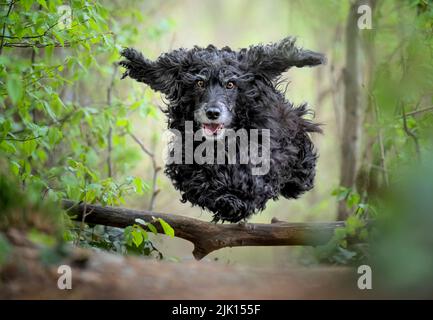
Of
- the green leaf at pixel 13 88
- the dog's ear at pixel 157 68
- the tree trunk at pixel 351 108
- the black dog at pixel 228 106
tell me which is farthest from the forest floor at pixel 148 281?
the tree trunk at pixel 351 108

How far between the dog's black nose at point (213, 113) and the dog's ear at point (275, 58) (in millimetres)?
661

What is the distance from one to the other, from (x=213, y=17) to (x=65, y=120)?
805 centimetres

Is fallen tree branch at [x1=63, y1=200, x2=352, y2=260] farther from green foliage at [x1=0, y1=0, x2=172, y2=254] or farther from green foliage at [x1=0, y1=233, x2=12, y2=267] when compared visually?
green foliage at [x1=0, y1=233, x2=12, y2=267]

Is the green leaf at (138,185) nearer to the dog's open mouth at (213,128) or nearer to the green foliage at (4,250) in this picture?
the dog's open mouth at (213,128)

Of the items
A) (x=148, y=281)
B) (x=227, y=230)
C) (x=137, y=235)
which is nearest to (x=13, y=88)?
(x=148, y=281)

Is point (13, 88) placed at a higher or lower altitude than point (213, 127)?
lower

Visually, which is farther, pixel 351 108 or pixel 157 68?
pixel 351 108

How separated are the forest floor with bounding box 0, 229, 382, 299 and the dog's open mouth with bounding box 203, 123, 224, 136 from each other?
1337mm

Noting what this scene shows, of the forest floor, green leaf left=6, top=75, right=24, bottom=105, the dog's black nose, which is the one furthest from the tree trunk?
green leaf left=6, top=75, right=24, bottom=105

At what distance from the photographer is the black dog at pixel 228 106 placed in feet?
15.7

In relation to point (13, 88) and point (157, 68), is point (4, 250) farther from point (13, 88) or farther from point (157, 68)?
point (157, 68)

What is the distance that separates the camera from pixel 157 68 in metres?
5.26

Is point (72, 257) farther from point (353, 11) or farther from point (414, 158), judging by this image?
point (353, 11)

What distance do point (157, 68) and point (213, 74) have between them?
72 centimetres
